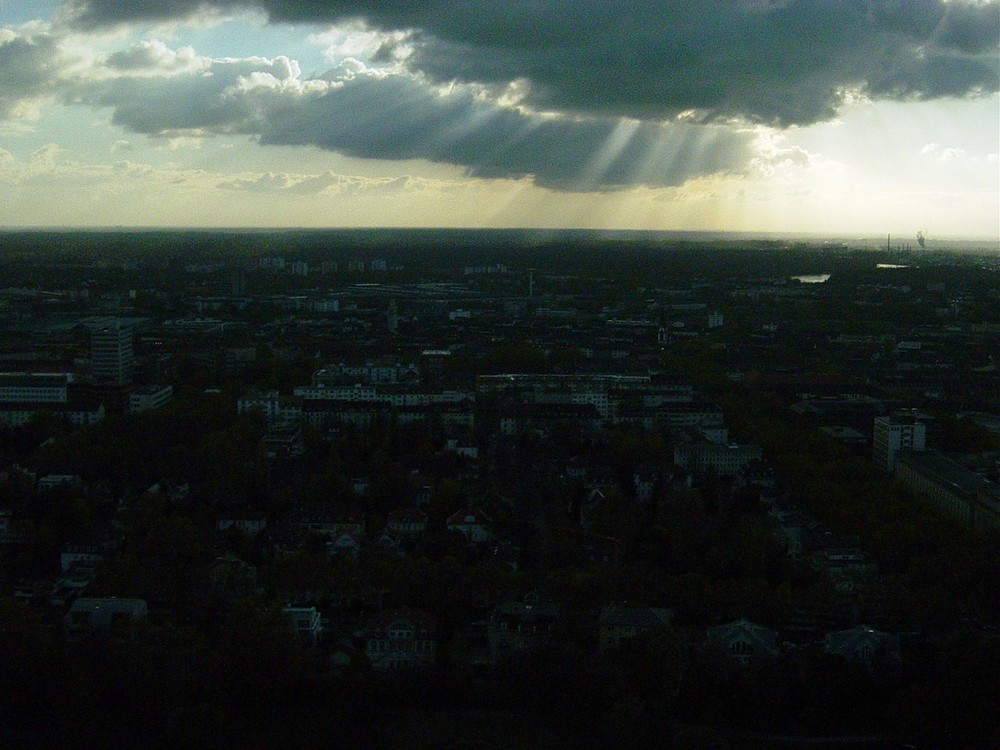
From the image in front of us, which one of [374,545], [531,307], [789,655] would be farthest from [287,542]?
[531,307]

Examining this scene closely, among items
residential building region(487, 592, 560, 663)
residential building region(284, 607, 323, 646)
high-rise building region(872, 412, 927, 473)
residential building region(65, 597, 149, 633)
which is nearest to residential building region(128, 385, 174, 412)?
residential building region(65, 597, 149, 633)

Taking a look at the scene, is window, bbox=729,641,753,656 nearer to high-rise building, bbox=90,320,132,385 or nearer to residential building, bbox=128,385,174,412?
residential building, bbox=128,385,174,412

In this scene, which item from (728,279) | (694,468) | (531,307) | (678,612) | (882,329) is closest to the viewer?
(678,612)

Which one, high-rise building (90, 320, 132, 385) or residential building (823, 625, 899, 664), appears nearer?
residential building (823, 625, 899, 664)

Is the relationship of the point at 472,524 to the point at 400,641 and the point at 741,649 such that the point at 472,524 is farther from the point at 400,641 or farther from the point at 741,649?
the point at 741,649

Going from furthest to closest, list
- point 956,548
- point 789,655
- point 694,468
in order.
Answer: point 694,468
point 956,548
point 789,655

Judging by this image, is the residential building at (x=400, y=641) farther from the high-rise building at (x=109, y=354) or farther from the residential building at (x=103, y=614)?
the high-rise building at (x=109, y=354)

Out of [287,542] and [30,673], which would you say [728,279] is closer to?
[287,542]

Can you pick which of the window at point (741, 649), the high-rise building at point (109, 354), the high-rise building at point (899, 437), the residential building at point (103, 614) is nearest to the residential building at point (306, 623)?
the residential building at point (103, 614)
